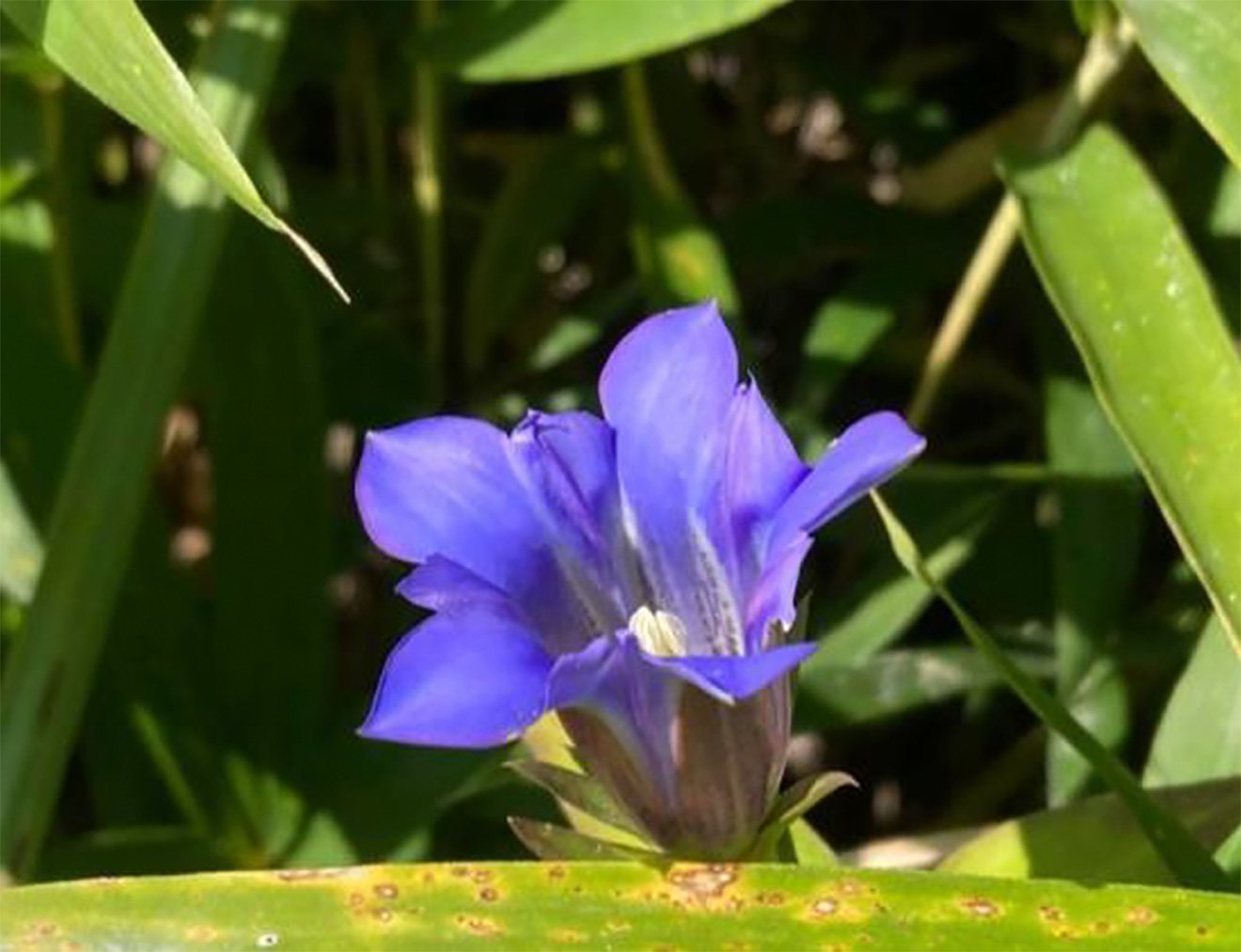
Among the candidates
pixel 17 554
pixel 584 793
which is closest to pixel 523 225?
pixel 17 554

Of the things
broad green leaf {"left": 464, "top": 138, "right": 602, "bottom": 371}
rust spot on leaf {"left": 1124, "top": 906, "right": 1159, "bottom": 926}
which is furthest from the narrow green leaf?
broad green leaf {"left": 464, "top": 138, "right": 602, "bottom": 371}

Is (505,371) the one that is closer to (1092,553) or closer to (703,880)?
(1092,553)

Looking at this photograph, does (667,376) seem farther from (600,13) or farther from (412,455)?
(600,13)

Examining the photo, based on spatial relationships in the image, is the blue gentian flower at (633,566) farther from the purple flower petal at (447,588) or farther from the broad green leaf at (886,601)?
the broad green leaf at (886,601)

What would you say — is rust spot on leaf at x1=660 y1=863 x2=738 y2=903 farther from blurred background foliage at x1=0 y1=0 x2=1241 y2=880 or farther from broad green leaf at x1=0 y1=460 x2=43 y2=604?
broad green leaf at x1=0 y1=460 x2=43 y2=604

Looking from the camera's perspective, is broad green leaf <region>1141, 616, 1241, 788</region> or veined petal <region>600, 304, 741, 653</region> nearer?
veined petal <region>600, 304, 741, 653</region>

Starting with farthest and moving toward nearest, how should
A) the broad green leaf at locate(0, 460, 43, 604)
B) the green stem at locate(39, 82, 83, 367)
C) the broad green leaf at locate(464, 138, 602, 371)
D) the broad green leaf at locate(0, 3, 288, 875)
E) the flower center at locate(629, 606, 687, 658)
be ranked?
the broad green leaf at locate(464, 138, 602, 371) → the green stem at locate(39, 82, 83, 367) → the broad green leaf at locate(0, 460, 43, 604) → the broad green leaf at locate(0, 3, 288, 875) → the flower center at locate(629, 606, 687, 658)

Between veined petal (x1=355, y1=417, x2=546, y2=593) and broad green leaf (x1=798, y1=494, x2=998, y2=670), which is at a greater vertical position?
veined petal (x1=355, y1=417, x2=546, y2=593)
